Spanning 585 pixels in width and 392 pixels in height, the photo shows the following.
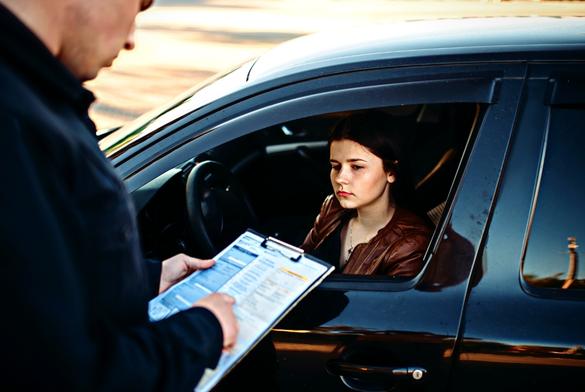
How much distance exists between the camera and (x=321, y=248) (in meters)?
2.33

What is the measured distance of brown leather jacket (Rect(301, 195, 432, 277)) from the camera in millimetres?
1854

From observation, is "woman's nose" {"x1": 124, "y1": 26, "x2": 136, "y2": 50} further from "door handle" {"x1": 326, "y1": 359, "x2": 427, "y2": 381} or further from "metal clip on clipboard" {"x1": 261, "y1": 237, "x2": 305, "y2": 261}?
"door handle" {"x1": 326, "y1": 359, "x2": 427, "y2": 381}

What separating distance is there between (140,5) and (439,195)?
163 cm

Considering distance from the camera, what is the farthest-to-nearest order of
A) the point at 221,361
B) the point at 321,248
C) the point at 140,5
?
1. the point at 321,248
2. the point at 221,361
3. the point at 140,5

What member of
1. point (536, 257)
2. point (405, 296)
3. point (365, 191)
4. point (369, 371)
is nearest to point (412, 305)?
point (405, 296)

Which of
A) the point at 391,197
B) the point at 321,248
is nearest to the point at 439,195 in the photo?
the point at 391,197

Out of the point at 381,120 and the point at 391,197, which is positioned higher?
the point at 381,120

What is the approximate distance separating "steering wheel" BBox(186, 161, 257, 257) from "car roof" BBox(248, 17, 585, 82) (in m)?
0.42

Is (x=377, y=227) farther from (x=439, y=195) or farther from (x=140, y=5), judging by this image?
(x=140, y=5)

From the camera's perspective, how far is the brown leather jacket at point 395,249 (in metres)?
1.85

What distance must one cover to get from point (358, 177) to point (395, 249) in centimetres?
35

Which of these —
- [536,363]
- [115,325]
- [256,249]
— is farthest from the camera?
[256,249]

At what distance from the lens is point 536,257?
1.54m

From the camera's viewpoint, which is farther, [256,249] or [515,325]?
[256,249]
